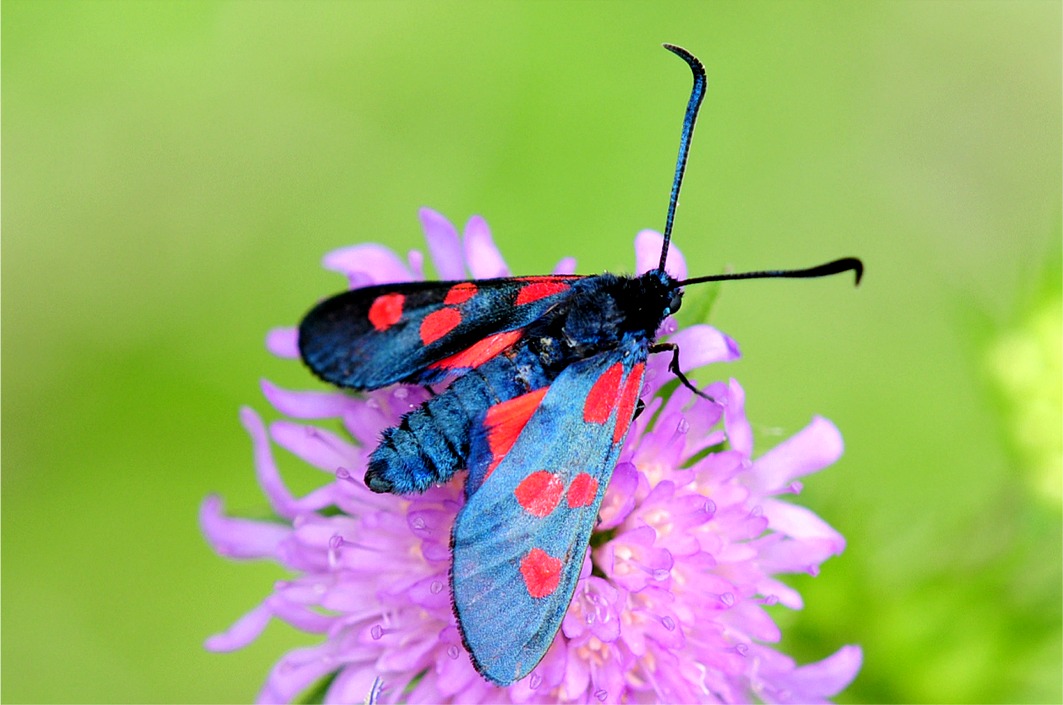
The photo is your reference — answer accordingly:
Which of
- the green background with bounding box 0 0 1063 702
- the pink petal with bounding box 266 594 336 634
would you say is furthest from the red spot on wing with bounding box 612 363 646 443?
the green background with bounding box 0 0 1063 702

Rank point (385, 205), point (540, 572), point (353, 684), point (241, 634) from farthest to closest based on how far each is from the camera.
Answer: point (385, 205) < point (241, 634) < point (353, 684) < point (540, 572)

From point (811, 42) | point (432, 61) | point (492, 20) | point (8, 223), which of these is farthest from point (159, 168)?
point (811, 42)

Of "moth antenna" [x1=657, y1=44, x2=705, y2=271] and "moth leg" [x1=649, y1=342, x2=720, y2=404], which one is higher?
"moth antenna" [x1=657, y1=44, x2=705, y2=271]

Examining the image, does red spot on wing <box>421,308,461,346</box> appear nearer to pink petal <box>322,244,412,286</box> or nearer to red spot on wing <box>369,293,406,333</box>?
red spot on wing <box>369,293,406,333</box>

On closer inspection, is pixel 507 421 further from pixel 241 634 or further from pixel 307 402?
pixel 241 634

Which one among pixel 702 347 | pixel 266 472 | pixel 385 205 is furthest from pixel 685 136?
pixel 385 205

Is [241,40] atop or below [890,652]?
atop

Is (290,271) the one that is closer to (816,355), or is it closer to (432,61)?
(432,61)
